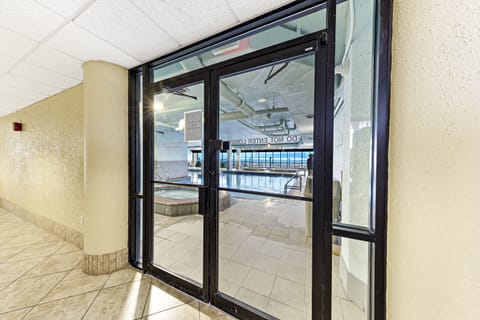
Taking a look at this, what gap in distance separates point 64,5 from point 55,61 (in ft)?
3.66

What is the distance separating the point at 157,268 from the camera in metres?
2.00

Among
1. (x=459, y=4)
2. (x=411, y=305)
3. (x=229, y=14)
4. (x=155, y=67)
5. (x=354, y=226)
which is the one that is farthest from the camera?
(x=155, y=67)

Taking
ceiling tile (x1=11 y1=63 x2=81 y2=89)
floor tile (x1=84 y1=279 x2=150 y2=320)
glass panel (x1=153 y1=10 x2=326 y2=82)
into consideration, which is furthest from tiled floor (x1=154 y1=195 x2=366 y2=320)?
ceiling tile (x1=11 y1=63 x2=81 y2=89)

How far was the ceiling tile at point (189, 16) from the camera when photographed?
1.25 meters

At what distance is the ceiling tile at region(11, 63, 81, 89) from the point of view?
7.07ft

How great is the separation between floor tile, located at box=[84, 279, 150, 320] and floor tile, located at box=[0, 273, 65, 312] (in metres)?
0.58

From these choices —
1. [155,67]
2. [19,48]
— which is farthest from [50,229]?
[155,67]

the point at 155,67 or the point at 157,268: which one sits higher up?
the point at 155,67

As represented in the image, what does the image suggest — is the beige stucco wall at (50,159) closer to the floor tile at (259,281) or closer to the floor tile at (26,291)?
the floor tile at (26,291)

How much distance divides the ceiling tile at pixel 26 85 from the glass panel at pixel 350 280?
14.1 feet

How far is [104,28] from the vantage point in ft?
4.83

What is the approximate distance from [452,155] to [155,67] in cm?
255

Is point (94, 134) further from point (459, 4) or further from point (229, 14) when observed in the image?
point (459, 4)

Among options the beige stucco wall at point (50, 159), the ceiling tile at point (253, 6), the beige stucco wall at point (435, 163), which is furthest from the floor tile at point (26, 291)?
the ceiling tile at point (253, 6)
